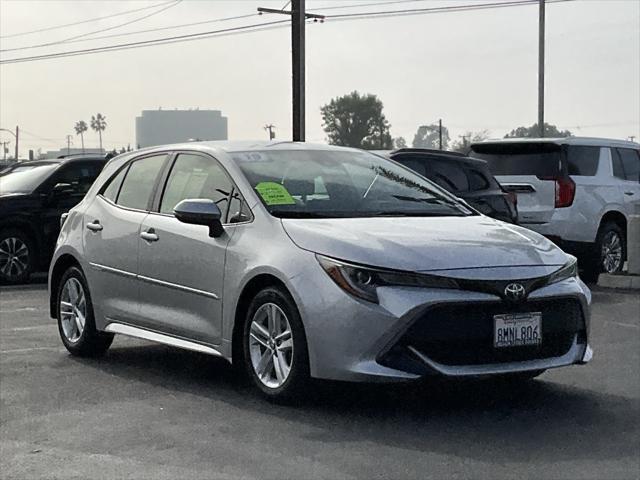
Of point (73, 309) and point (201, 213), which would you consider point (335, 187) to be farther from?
point (73, 309)

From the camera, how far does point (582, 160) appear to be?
574 inches

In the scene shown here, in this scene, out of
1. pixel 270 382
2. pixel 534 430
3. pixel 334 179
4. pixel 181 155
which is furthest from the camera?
pixel 181 155

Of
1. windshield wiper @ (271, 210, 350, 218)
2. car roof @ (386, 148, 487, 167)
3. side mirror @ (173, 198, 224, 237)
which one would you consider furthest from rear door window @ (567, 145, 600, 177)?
side mirror @ (173, 198, 224, 237)

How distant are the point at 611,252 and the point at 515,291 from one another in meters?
9.07

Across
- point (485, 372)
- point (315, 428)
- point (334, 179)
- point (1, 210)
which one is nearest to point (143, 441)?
point (315, 428)

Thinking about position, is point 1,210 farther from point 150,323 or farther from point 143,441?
point 143,441

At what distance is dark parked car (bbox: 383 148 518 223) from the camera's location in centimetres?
1254

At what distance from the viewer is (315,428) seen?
602 cm

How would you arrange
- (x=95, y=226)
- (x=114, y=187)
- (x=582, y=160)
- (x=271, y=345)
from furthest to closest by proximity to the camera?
(x=582, y=160)
(x=114, y=187)
(x=95, y=226)
(x=271, y=345)

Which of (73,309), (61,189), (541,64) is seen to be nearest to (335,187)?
(73,309)

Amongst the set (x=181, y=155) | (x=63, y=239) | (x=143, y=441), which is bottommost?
(x=143, y=441)

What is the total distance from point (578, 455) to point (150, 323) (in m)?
3.22

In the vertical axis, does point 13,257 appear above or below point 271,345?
below

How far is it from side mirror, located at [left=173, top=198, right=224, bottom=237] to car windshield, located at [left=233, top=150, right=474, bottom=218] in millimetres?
299
